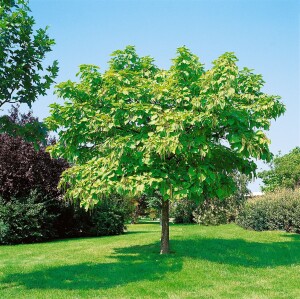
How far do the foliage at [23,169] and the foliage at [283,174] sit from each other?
118ft

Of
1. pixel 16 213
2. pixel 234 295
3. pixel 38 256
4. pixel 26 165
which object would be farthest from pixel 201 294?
pixel 26 165

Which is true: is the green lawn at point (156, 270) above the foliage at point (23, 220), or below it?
below

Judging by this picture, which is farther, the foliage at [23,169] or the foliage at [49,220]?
the foliage at [23,169]

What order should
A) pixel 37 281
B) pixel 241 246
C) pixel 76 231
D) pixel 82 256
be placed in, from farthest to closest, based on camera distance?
pixel 76 231 → pixel 241 246 → pixel 82 256 → pixel 37 281

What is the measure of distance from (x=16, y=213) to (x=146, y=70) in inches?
443

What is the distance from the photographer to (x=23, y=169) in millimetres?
23500

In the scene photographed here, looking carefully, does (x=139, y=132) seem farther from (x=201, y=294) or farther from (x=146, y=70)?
(x=201, y=294)

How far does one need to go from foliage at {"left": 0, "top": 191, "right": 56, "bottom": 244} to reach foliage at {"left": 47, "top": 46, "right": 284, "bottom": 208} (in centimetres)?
776

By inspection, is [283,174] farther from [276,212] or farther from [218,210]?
[276,212]

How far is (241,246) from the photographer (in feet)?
57.5

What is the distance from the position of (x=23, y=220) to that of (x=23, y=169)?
9.79 ft

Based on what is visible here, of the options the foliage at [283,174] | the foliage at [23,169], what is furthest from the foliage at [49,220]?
the foliage at [283,174]

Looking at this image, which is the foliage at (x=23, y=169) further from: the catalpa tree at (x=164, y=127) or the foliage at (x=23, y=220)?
the catalpa tree at (x=164, y=127)

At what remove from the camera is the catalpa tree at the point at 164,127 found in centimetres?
1302
